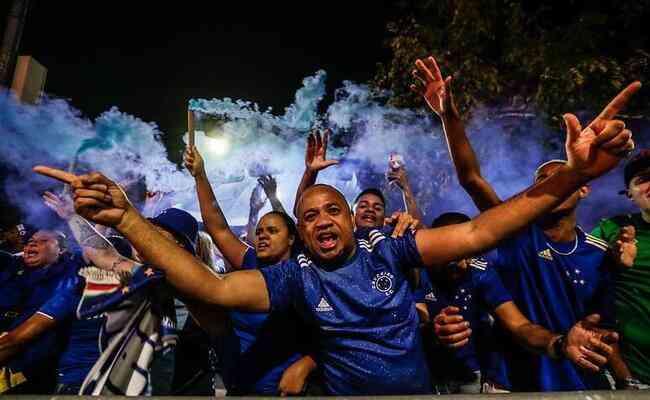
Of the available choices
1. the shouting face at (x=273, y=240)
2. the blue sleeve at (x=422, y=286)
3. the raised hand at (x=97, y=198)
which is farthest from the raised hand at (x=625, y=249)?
the raised hand at (x=97, y=198)

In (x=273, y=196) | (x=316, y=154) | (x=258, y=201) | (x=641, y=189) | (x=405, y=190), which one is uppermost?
(x=258, y=201)

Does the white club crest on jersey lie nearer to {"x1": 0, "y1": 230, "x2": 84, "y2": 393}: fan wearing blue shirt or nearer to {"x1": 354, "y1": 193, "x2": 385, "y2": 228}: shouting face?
{"x1": 0, "y1": 230, "x2": 84, "y2": 393}: fan wearing blue shirt

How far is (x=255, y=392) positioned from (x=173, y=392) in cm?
97

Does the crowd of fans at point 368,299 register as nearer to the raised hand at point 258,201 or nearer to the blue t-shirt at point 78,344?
the blue t-shirt at point 78,344

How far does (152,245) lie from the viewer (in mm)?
2072

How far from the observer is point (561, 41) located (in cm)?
893

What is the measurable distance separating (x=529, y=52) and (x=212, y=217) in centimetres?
791

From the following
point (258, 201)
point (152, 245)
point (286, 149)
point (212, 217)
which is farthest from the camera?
point (286, 149)

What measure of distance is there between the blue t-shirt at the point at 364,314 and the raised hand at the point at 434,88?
1.08 m

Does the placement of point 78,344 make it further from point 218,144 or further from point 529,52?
point 218,144

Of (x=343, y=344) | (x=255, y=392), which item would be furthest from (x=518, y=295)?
(x=255, y=392)

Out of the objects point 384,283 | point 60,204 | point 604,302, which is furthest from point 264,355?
point 60,204

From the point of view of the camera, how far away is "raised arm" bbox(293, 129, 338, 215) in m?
4.61

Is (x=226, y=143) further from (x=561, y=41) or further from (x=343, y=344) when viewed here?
(x=343, y=344)
